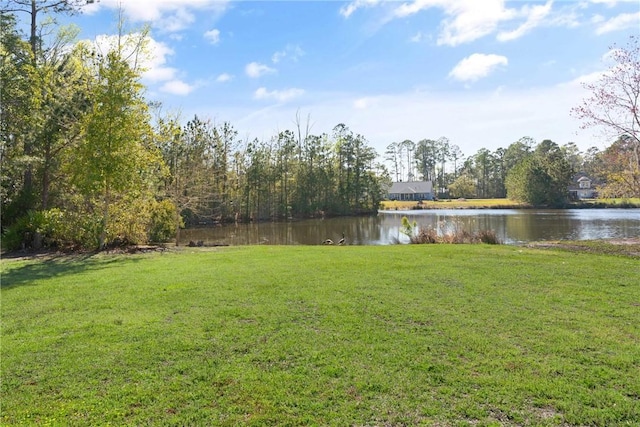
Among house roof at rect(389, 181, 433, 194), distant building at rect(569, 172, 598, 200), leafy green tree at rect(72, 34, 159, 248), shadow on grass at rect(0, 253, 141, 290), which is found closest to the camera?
shadow on grass at rect(0, 253, 141, 290)

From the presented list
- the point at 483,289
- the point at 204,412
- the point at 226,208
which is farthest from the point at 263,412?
the point at 226,208

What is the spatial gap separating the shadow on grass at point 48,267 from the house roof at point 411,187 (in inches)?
2975

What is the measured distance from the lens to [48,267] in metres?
10.3

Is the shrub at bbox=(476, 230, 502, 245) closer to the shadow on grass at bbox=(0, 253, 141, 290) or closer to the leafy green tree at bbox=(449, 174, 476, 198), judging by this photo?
the shadow on grass at bbox=(0, 253, 141, 290)

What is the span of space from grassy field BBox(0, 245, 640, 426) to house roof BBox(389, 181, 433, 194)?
250 feet

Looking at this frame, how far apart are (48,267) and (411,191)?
7769 cm

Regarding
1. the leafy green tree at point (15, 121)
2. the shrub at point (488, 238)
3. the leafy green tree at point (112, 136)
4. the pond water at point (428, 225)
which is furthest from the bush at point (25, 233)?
the shrub at point (488, 238)

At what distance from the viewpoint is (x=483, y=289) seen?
7.23 m

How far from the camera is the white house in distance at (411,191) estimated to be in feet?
271

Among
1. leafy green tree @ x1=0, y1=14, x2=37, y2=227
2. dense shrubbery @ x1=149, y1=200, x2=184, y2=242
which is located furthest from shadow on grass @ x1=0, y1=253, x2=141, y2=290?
dense shrubbery @ x1=149, y1=200, x2=184, y2=242

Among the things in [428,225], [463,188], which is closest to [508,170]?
[463,188]

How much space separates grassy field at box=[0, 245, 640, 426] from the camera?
335 centimetres

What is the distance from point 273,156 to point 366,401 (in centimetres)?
4728

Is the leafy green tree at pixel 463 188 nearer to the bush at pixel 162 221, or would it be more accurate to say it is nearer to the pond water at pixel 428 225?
the pond water at pixel 428 225
